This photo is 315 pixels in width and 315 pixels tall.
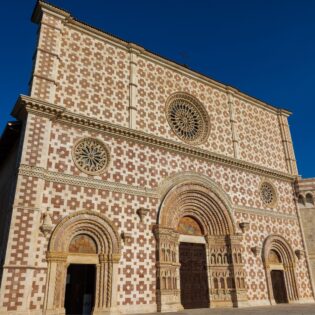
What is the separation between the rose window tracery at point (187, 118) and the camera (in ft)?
59.5

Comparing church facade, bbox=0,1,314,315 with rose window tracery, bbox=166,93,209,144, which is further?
rose window tracery, bbox=166,93,209,144

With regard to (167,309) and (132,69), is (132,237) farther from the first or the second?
(132,69)

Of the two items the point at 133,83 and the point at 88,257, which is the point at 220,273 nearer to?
the point at 88,257

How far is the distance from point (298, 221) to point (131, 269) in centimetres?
1261

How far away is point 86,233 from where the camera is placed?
43.0 feet

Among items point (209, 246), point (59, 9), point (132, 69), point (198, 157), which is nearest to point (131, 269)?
point (209, 246)

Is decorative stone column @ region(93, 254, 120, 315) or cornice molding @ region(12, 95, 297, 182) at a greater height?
cornice molding @ region(12, 95, 297, 182)

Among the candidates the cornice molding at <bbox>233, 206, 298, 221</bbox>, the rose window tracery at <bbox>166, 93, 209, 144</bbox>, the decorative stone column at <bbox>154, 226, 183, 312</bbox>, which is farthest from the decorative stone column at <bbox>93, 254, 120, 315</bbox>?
the cornice molding at <bbox>233, 206, 298, 221</bbox>

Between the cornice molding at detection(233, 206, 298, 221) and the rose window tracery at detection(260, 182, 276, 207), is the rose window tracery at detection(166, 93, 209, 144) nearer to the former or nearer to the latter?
the cornice molding at detection(233, 206, 298, 221)

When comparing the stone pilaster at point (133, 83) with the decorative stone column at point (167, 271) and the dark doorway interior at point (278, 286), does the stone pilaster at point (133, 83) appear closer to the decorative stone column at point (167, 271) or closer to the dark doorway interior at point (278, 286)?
the decorative stone column at point (167, 271)

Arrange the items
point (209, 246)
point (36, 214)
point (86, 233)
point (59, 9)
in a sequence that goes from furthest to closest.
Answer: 1. point (209, 246)
2. point (59, 9)
3. point (86, 233)
4. point (36, 214)

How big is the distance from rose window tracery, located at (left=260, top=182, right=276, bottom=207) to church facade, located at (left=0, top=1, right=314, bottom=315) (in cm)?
10

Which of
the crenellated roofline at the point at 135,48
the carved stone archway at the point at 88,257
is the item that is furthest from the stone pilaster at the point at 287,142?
the carved stone archway at the point at 88,257

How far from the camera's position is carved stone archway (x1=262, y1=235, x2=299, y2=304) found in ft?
59.9
